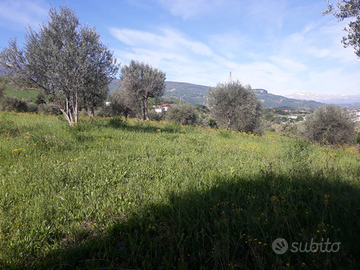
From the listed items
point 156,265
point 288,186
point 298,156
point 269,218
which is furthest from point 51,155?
point 298,156

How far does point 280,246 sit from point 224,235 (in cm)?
69

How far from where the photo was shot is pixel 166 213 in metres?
3.05

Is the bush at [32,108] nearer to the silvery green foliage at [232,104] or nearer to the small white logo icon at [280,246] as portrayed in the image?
the silvery green foliage at [232,104]

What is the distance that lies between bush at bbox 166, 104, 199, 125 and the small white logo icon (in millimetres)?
28982

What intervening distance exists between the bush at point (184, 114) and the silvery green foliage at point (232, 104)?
9.57m

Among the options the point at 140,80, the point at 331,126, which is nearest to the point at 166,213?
the point at 331,126

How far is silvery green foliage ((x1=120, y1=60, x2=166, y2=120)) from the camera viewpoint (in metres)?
25.9

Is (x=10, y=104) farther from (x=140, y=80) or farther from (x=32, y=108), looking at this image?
(x=140, y=80)

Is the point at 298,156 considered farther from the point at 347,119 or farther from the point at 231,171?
the point at 347,119

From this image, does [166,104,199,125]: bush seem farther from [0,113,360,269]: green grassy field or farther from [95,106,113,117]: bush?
[0,113,360,269]: green grassy field

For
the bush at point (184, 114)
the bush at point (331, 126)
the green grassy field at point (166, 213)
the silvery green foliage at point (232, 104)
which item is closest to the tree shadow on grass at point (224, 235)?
the green grassy field at point (166, 213)

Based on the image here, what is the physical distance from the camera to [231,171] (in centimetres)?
473

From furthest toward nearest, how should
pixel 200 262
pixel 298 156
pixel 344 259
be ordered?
pixel 298 156, pixel 200 262, pixel 344 259

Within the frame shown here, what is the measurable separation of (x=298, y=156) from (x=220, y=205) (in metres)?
4.40
